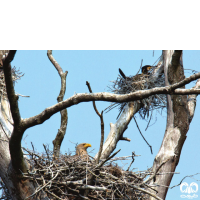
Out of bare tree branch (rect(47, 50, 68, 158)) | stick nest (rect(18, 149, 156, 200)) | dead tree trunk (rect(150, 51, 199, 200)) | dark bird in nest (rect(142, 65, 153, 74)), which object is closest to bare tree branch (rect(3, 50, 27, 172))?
stick nest (rect(18, 149, 156, 200))

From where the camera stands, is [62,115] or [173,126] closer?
[173,126]

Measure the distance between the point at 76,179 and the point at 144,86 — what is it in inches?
162

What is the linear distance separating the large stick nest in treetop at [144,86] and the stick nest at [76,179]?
3232 millimetres

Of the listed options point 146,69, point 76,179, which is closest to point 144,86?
point 146,69

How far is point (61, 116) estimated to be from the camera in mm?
6641

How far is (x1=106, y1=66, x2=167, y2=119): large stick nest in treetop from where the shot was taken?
733 centimetres

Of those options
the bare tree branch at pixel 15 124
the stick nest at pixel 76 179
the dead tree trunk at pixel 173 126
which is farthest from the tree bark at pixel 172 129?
the bare tree branch at pixel 15 124

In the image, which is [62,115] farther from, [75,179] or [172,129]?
[75,179]

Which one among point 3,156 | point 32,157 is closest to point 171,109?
point 32,157

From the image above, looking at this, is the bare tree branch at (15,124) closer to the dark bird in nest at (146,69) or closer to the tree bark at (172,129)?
the tree bark at (172,129)

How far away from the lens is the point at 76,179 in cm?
407
